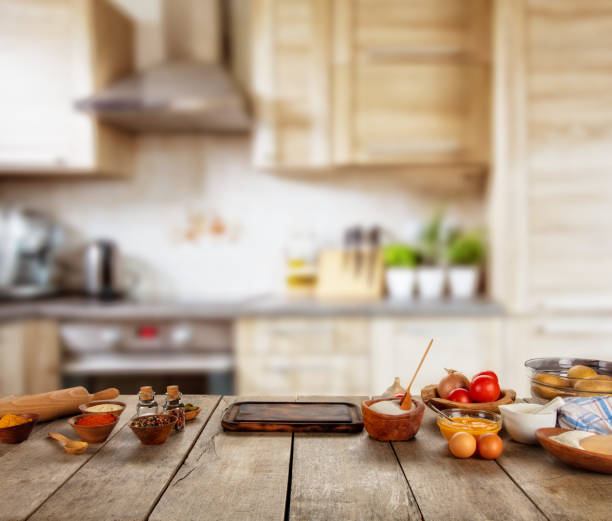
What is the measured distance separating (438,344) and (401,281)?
44cm

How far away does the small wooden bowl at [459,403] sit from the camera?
1.08m

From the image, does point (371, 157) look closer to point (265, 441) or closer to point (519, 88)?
point (519, 88)

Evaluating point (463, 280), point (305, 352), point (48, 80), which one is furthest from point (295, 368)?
point (48, 80)

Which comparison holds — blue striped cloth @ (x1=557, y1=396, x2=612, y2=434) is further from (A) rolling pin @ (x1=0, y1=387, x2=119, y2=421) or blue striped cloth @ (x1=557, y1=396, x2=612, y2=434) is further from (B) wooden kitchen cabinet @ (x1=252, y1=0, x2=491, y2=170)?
(B) wooden kitchen cabinet @ (x1=252, y1=0, x2=491, y2=170)

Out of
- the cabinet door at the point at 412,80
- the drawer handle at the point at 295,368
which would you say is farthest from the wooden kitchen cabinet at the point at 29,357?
the cabinet door at the point at 412,80

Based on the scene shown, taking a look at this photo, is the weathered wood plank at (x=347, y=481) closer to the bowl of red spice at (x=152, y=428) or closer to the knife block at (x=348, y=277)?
the bowl of red spice at (x=152, y=428)

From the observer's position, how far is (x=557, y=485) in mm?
828

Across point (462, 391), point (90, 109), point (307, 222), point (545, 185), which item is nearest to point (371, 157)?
point (307, 222)

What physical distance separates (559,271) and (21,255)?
2.63 m

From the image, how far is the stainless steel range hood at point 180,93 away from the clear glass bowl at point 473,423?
1881mm

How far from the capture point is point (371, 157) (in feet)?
8.96

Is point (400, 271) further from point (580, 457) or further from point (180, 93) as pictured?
point (580, 457)

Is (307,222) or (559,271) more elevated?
(307,222)

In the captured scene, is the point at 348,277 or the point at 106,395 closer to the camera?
the point at 106,395
